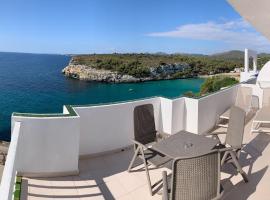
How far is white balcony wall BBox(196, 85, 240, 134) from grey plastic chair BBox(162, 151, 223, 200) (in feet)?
10.8

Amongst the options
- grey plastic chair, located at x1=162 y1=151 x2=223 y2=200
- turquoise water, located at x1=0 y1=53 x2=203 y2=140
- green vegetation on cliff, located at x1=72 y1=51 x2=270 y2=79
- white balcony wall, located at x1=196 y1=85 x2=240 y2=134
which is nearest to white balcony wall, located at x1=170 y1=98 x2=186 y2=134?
white balcony wall, located at x1=196 y1=85 x2=240 y2=134

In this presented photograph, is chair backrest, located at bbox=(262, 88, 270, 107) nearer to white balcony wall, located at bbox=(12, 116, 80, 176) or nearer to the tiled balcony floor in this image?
the tiled balcony floor

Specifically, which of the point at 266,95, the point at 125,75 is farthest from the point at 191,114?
the point at 125,75

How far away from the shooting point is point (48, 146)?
3.80m

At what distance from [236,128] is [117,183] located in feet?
5.68

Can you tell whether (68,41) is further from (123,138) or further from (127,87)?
(123,138)

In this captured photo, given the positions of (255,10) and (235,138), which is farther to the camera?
(235,138)

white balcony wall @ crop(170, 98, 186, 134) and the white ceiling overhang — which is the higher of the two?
the white ceiling overhang

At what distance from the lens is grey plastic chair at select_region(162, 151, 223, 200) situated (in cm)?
231

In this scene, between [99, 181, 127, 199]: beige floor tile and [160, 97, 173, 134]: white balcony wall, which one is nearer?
[99, 181, 127, 199]: beige floor tile

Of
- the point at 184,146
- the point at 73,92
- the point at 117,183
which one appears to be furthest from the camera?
the point at 73,92

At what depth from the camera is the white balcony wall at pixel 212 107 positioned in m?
5.85

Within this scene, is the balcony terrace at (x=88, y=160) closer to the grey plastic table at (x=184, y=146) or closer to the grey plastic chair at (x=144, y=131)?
the grey plastic chair at (x=144, y=131)

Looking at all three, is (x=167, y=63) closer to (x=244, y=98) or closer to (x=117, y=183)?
(x=244, y=98)
